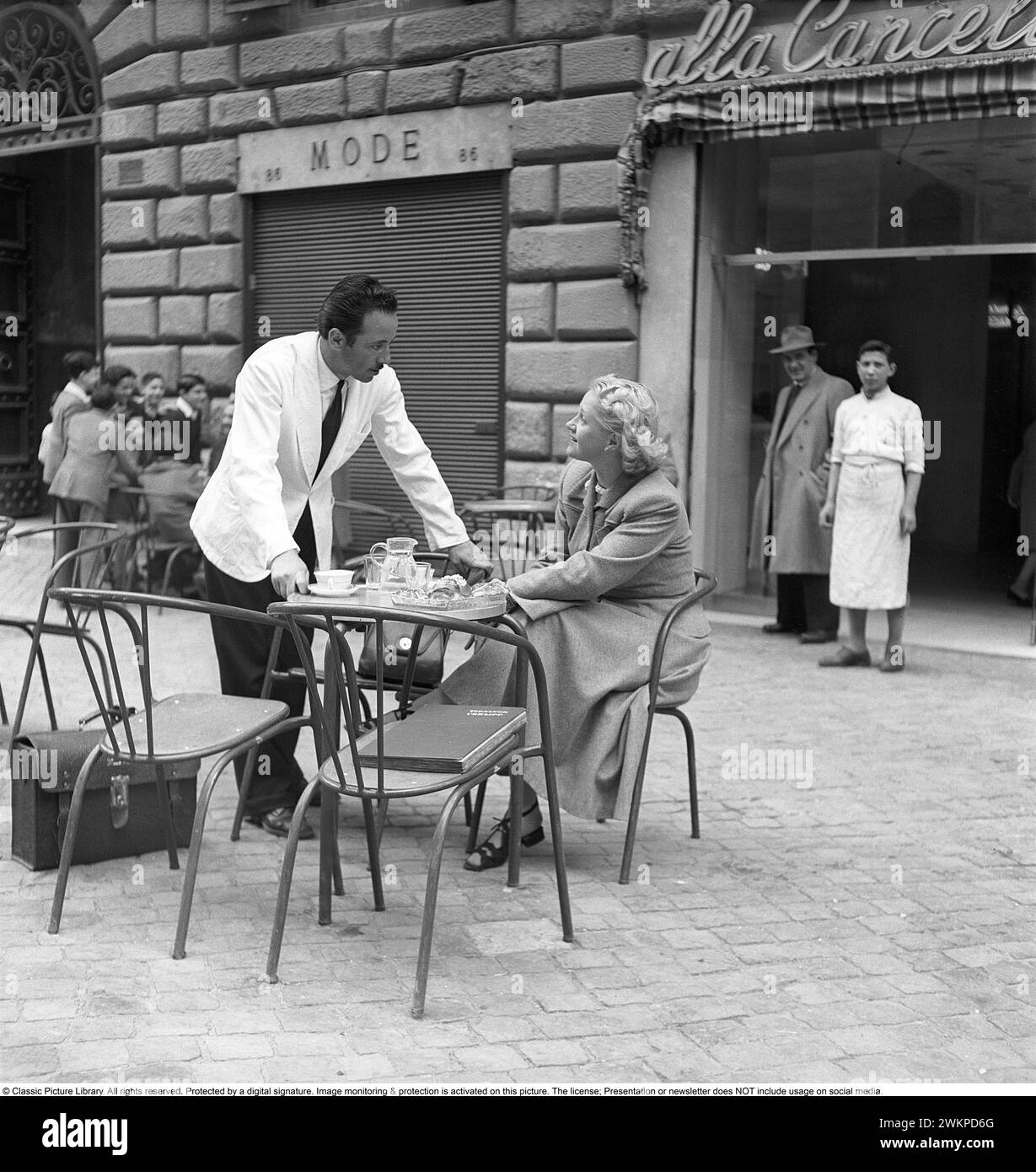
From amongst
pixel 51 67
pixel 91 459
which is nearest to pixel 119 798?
pixel 91 459

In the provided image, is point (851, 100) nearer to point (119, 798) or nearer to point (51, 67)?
point (119, 798)

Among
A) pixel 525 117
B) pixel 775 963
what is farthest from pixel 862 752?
pixel 525 117

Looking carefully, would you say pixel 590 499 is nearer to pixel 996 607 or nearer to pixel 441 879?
pixel 441 879

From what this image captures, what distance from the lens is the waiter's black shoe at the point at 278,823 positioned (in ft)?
17.7

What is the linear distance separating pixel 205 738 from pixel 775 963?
5.45 feet

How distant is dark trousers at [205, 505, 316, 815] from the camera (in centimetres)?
530

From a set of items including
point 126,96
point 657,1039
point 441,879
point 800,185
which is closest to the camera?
point 657,1039

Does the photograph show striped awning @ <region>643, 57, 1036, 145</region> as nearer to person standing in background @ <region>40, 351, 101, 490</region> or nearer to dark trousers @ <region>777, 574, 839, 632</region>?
dark trousers @ <region>777, 574, 839, 632</region>

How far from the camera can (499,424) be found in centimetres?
1115

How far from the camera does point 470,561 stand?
17.1ft

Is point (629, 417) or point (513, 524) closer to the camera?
point (629, 417)

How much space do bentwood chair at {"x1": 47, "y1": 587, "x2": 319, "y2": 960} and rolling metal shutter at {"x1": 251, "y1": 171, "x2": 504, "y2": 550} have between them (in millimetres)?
6509

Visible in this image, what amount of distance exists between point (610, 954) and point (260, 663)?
1.73 meters

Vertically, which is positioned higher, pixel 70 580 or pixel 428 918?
pixel 70 580
